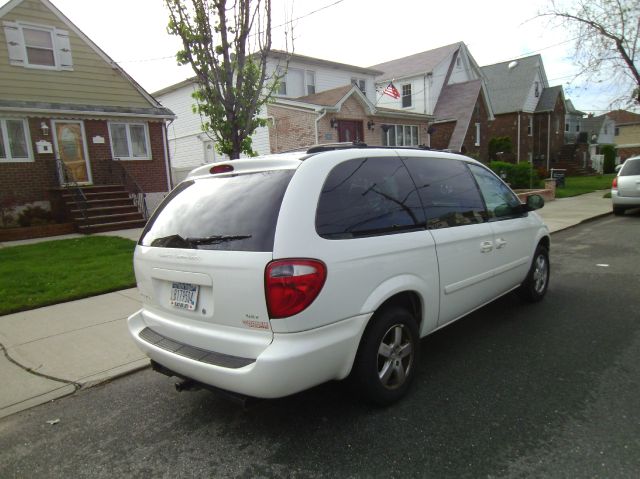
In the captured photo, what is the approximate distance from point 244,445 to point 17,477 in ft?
4.32

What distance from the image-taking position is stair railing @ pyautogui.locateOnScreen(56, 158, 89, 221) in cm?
1222

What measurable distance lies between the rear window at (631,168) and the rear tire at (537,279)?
31.8 ft

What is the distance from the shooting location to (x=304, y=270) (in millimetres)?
2402

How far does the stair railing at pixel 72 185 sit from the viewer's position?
1222 centimetres

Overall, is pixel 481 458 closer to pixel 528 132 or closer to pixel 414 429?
pixel 414 429

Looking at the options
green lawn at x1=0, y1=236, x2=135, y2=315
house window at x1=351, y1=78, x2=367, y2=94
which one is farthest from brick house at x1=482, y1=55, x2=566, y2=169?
green lawn at x1=0, y1=236, x2=135, y2=315

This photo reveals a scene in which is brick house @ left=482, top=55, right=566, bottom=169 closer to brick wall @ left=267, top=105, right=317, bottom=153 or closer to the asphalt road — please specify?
brick wall @ left=267, top=105, right=317, bottom=153

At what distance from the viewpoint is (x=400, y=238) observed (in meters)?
3.00

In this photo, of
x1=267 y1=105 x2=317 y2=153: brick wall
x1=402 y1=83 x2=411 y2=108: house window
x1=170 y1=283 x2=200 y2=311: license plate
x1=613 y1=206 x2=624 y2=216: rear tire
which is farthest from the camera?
x1=402 y1=83 x2=411 y2=108: house window

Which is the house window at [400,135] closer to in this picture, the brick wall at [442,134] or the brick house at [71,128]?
the brick wall at [442,134]

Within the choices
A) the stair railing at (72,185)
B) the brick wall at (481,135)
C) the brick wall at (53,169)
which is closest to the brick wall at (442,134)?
the brick wall at (481,135)

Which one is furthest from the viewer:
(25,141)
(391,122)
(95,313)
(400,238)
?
(391,122)

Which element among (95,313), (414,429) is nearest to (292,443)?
(414,429)

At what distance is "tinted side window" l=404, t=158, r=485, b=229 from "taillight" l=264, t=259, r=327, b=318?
53.2 inches
